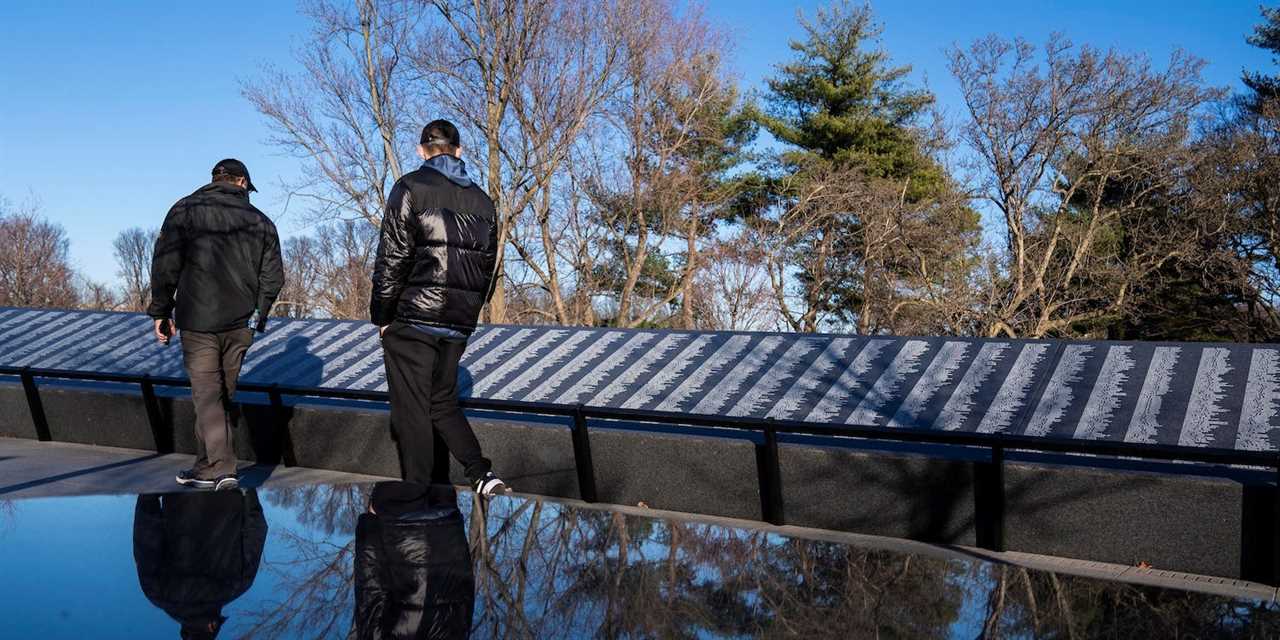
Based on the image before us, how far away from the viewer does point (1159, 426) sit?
207 inches

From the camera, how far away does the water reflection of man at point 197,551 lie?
2.31 metres

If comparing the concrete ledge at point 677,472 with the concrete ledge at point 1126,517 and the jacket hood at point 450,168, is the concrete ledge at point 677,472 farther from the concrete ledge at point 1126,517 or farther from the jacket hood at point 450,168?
the jacket hood at point 450,168

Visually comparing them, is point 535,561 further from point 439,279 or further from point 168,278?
point 168,278

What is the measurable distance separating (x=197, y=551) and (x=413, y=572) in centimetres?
62

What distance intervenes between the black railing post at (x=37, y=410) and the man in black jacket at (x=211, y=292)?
3199 millimetres

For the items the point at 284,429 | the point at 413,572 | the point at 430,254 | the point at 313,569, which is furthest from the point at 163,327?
the point at 413,572

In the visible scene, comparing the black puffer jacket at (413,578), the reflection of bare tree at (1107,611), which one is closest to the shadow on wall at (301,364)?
the black puffer jacket at (413,578)

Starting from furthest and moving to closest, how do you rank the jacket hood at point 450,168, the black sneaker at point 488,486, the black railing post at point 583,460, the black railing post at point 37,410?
1. the black railing post at point 37,410
2. the black railing post at point 583,460
3. the jacket hood at point 450,168
4. the black sneaker at point 488,486

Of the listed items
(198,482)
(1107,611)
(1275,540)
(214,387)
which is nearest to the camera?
(1107,611)

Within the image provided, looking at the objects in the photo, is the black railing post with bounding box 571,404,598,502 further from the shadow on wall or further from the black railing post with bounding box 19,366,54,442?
the black railing post with bounding box 19,366,54,442

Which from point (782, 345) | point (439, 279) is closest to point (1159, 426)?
point (782, 345)

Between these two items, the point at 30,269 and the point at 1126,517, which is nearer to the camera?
the point at 1126,517

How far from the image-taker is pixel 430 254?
5.14 meters

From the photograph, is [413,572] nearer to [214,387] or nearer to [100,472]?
A: [214,387]
